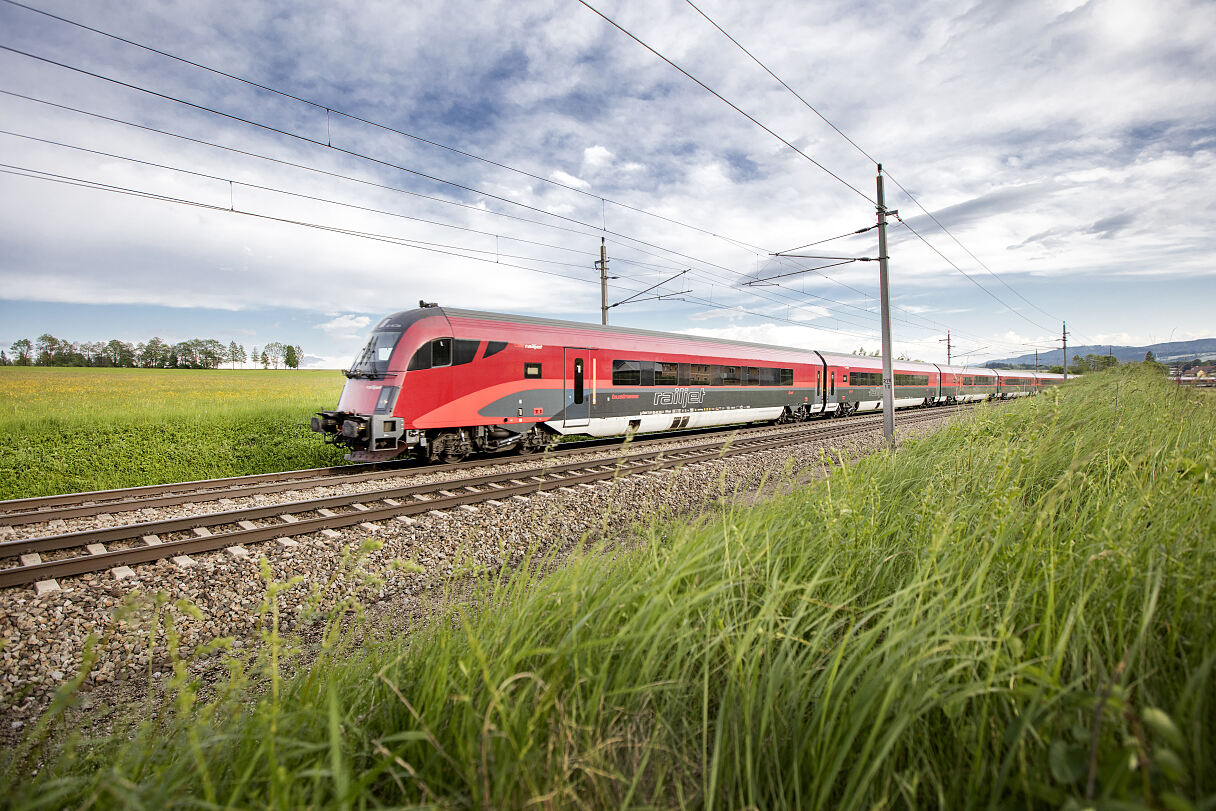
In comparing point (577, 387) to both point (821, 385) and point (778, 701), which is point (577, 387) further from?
point (821, 385)

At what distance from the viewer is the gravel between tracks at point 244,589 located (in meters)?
3.45

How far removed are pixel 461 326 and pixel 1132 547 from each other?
412 inches

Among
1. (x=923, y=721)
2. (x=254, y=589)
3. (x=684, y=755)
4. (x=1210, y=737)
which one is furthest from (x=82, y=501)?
(x=1210, y=737)

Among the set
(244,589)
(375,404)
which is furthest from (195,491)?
(244,589)

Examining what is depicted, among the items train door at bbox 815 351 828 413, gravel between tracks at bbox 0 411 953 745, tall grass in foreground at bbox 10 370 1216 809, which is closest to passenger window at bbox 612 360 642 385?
gravel between tracks at bbox 0 411 953 745

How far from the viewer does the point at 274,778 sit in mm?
1185

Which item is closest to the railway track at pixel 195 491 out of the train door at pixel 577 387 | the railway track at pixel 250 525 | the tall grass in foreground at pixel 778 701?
the railway track at pixel 250 525

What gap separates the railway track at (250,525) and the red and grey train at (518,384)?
1.49 metres

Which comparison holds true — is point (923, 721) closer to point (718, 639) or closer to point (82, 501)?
point (718, 639)

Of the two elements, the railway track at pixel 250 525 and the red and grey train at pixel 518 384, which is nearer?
the railway track at pixel 250 525

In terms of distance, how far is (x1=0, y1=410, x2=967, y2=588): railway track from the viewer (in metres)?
5.27

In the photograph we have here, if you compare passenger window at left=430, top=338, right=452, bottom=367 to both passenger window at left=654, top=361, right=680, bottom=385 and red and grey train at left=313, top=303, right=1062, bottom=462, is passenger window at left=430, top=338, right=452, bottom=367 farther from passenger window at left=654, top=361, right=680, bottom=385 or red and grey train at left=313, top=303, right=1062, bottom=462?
passenger window at left=654, top=361, right=680, bottom=385

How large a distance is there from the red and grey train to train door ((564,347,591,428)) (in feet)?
0.09

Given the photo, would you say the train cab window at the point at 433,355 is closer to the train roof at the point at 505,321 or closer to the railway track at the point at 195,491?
the train roof at the point at 505,321
